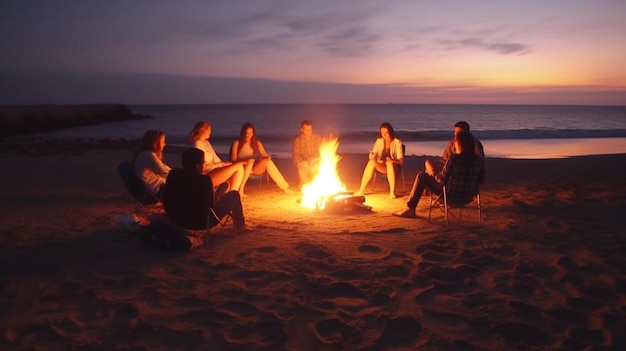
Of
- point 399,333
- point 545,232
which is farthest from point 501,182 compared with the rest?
point 399,333

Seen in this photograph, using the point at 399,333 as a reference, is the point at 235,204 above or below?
above

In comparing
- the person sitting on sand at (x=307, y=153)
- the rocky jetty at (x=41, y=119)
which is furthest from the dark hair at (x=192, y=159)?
the rocky jetty at (x=41, y=119)

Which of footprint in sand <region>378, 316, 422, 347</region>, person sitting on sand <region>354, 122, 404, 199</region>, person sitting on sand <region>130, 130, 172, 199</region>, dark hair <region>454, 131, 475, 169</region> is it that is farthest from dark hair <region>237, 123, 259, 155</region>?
footprint in sand <region>378, 316, 422, 347</region>

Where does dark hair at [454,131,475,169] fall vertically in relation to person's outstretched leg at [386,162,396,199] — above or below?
above

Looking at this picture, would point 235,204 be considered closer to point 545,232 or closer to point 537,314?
point 537,314

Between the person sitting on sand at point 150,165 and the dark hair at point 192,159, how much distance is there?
116 centimetres

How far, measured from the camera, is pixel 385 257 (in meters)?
4.48

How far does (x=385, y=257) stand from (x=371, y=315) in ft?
4.16

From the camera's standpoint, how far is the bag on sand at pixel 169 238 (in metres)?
4.64

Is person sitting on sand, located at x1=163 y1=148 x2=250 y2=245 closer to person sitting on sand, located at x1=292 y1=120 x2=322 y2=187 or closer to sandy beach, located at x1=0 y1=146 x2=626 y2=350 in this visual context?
sandy beach, located at x1=0 y1=146 x2=626 y2=350

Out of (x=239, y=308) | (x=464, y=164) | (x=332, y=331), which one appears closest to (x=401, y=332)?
(x=332, y=331)

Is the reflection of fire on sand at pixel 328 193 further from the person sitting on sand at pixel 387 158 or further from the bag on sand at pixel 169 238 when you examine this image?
the bag on sand at pixel 169 238

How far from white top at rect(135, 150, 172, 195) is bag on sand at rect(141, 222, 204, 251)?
2.49ft

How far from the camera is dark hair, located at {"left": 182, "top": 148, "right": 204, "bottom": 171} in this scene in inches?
180
